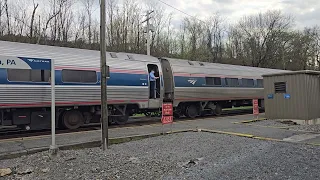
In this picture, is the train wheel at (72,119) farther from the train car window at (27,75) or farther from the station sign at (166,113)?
the station sign at (166,113)

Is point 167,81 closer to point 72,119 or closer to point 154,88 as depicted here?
point 154,88

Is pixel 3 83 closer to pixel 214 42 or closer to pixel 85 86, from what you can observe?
pixel 85 86

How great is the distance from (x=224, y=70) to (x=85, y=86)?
1086cm

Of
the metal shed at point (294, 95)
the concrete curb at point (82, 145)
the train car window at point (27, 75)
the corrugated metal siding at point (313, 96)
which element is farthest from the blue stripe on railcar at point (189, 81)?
the train car window at point (27, 75)

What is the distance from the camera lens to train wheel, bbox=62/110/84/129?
1221 centimetres

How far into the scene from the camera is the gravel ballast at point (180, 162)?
6.09 metres

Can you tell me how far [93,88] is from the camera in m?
12.6

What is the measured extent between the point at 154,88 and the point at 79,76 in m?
4.32

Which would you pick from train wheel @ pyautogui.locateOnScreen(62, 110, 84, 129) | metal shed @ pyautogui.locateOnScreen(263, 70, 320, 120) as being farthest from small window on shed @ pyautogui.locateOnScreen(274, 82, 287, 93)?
train wheel @ pyautogui.locateOnScreen(62, 110, 84, 129)

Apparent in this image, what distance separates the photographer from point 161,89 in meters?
15.4

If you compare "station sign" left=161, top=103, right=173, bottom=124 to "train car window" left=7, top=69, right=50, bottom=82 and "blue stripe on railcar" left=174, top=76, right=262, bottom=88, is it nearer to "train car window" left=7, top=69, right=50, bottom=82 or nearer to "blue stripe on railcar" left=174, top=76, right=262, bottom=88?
"train car window" left=7, top=69, right=50, bottom=82

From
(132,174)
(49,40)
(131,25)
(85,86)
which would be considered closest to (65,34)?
(49,40)

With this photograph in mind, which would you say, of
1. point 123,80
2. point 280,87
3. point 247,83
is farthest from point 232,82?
point 123,80

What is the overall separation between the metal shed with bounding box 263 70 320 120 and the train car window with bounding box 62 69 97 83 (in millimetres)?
9597
